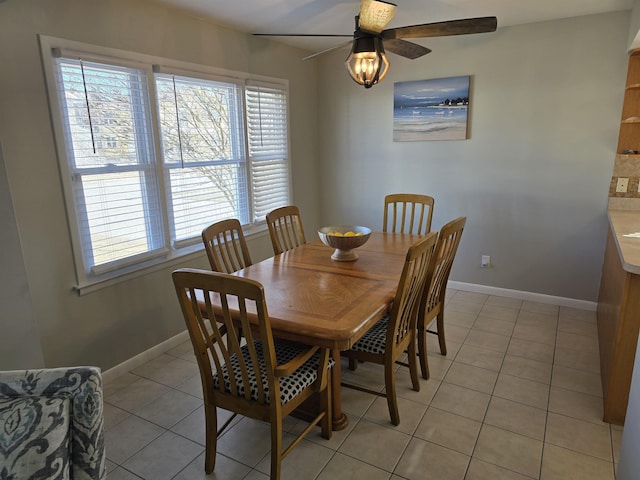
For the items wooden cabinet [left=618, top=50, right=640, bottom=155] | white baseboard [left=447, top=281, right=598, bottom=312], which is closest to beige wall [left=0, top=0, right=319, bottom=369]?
white baseboard [left=447, top=281, right=598, bottom=312]

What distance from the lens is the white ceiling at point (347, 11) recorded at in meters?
2.81

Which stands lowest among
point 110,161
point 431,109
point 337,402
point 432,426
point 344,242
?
point 432,426

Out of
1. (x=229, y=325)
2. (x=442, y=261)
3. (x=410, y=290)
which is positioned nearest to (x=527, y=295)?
(x=442, y=261)

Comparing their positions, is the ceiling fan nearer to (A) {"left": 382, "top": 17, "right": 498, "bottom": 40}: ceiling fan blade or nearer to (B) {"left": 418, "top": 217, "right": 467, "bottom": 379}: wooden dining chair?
(A) {"left": 382, "top": 17, "right": 498, "bottom": 40}: ceiling fan blade

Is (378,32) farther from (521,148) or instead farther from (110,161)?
(521,148)

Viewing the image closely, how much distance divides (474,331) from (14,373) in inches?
116

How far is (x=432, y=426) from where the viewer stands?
7.25 ft

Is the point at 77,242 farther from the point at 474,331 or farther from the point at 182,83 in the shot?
the point at 474,331

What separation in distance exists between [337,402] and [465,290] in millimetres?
2395

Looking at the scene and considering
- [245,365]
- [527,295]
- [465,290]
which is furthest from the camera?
[465,290]

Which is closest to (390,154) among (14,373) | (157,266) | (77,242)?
(157,266)

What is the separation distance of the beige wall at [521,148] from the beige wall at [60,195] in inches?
72.0

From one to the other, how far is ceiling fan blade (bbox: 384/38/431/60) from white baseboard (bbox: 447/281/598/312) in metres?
2.31

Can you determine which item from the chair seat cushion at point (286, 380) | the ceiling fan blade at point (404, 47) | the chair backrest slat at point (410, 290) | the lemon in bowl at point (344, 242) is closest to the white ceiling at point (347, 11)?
the ceiling fan blade at point (404, 47)
